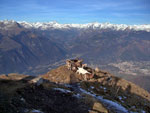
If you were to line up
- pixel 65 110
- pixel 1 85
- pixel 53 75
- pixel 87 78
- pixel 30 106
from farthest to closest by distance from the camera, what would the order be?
1. pixel 53 75
2. pixel 87 78
3. pixel 1 85
4. pixel 65 110
5. pixel 30 106

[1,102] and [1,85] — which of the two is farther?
[1,85]

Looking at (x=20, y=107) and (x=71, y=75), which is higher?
(x=20, y=107)

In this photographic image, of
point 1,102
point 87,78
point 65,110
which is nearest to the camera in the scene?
point 1,102

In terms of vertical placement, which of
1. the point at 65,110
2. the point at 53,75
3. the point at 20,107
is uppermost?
the point at 20,107

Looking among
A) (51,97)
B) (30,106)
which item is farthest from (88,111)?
(30,106)

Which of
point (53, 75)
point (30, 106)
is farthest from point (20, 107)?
point (53, 75)

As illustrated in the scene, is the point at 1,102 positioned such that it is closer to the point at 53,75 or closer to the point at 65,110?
the point at 65,110

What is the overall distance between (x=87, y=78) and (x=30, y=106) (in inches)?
1479

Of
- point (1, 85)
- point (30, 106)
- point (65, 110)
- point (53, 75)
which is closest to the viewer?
point (30, 106)

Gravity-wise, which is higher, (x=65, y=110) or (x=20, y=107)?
(x=20, y=107)

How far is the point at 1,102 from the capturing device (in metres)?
21.3

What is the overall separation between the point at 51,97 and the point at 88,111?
6843 mm

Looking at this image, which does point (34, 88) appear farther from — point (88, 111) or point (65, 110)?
point (88, 111)

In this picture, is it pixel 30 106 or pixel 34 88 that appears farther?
pixel 34 88
